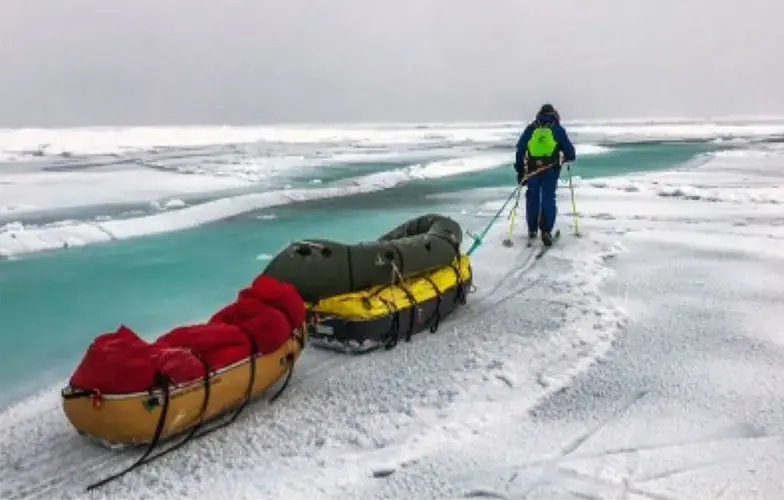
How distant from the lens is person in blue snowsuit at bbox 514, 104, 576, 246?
7.14 meters

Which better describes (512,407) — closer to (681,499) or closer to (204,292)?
(681,499)

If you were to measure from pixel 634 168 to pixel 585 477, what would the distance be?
64.6 ft

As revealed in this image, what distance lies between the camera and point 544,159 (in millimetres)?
7172

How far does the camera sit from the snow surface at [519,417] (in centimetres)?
283

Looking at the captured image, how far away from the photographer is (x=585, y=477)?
280cm

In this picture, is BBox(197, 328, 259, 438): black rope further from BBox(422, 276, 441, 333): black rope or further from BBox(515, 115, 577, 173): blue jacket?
BBox(515, 115, 577, 173): blue jacket

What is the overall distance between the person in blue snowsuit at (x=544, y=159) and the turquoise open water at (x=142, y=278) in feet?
6.92

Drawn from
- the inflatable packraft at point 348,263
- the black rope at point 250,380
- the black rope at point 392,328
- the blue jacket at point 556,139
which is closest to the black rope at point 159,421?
the black rope at point 250,380

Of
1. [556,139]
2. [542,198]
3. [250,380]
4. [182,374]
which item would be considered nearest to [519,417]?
[250,380]

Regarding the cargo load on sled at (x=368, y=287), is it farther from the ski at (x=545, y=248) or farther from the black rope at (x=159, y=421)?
the ski at (x=545, y=248)

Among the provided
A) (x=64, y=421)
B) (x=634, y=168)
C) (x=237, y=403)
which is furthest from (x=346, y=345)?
(x=634, y=168)

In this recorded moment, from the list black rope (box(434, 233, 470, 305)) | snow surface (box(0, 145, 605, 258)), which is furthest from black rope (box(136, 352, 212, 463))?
snow surface (box(0, 145, 605, 258))

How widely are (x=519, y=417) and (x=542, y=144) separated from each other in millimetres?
4296

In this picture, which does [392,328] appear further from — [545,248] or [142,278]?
[142,278]
